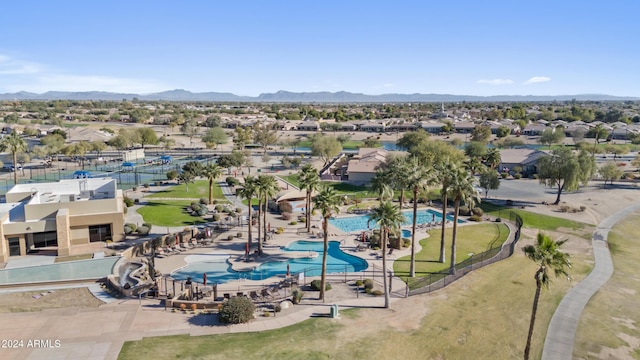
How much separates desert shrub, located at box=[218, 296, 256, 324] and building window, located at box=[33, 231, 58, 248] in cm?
2434

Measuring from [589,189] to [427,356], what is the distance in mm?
63221

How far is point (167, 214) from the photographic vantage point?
5791 cm

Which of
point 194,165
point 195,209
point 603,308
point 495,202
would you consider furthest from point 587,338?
point 194,165

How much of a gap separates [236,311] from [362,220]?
101ft

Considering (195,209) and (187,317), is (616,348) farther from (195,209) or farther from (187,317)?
(195,209)

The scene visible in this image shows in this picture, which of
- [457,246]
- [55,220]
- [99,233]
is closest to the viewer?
[55,220]

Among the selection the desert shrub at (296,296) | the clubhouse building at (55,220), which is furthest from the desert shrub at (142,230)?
the desert shrub at (296,296)

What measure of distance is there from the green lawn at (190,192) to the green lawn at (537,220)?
3881 centimetres

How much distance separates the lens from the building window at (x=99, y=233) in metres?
47.1

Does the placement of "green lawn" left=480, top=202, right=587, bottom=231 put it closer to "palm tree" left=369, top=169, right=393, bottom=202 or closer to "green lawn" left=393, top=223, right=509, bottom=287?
"green lawn" left=393, top=223, right=509, bottom=287

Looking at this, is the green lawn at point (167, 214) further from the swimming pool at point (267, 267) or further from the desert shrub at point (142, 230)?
the swimming pool at point (267, 267)

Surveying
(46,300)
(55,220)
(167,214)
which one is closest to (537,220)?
(167,214)

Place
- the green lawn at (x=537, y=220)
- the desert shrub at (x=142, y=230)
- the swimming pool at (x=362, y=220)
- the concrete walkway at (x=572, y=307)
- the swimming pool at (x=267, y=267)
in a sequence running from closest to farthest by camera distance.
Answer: the concrete walkway at (x=572, y=307)
the swimming pool at (x=267, y=267)
the desert shrub at (x=142, y=230)
the swimming pool at (x=362, y=220)
the green lawn at (x=537, y=220)

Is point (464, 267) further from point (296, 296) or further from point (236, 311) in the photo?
point (236, 311)
